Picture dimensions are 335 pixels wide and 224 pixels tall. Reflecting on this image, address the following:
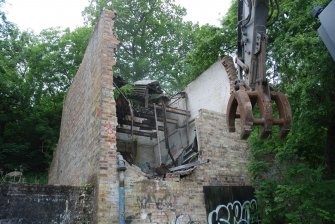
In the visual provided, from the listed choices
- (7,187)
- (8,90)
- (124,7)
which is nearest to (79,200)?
(7,187)

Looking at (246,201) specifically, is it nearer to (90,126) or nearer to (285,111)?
(90,126)

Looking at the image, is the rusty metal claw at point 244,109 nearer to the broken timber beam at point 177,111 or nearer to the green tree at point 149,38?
the broken timber beam at point 177,111

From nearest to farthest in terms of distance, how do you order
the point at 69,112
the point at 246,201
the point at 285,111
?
the point at 285,111 → the point at 246,201 → the point at 69,112

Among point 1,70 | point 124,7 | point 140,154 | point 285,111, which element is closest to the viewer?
point 285,111

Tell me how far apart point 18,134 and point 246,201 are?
448 inches

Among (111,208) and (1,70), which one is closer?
(111,208)

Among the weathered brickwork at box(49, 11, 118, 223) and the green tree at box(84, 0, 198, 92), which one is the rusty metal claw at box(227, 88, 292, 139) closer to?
the weathered brickwork at box(49, 11, 118, 223)

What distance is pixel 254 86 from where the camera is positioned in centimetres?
438

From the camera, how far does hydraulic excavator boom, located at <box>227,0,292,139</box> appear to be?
400 centimetres

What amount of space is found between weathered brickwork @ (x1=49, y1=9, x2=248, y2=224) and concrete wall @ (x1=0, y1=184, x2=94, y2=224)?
14.2 inches

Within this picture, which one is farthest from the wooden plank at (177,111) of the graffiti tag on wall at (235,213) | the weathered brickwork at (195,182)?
the graffiti tag on wall at (235,213)

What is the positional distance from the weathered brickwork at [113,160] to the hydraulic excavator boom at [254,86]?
3.23m

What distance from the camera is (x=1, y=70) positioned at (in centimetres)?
1530

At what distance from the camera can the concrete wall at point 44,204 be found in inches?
230
